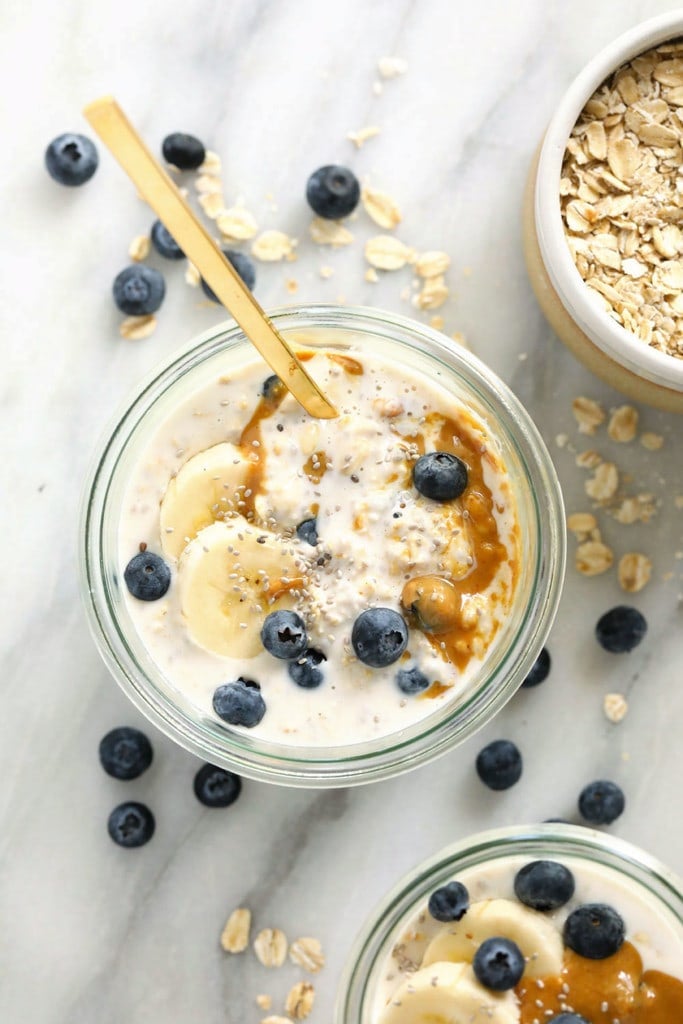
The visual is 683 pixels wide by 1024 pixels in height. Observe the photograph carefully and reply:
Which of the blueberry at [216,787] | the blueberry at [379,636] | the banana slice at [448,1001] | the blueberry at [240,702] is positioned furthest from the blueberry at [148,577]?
the banana slice at [448,1001]

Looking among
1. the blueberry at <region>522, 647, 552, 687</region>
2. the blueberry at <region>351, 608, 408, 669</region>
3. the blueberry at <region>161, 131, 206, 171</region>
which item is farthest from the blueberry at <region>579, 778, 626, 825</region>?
the blueberry at <region>161, 131, 206, 171</region>

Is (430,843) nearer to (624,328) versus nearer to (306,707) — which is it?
(306,707)

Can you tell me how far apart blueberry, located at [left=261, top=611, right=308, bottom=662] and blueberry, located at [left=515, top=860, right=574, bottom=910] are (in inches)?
18.4

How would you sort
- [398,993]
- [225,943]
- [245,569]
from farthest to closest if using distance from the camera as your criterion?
[225,943], [398,993], [245,569]

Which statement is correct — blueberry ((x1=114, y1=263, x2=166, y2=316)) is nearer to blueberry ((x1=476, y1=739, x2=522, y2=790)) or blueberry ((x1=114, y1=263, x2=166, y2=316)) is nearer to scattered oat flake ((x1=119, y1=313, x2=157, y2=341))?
scattered oat flake ((x1=119, y1=313, x2=157, y2=341))

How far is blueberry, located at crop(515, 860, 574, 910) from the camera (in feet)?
4.78

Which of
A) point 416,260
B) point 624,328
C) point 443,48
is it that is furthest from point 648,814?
point 443,48

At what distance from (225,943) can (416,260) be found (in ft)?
3.62

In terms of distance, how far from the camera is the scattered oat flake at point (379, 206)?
168 centimetres

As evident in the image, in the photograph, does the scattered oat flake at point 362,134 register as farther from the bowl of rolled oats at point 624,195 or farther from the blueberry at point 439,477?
the blueberry at point 439,477

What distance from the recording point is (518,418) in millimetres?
1483

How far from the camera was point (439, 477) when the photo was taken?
1339 mm

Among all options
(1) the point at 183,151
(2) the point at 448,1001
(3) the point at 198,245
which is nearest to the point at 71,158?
(1) the point at 183,151

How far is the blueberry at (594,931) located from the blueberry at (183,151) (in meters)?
1.23
